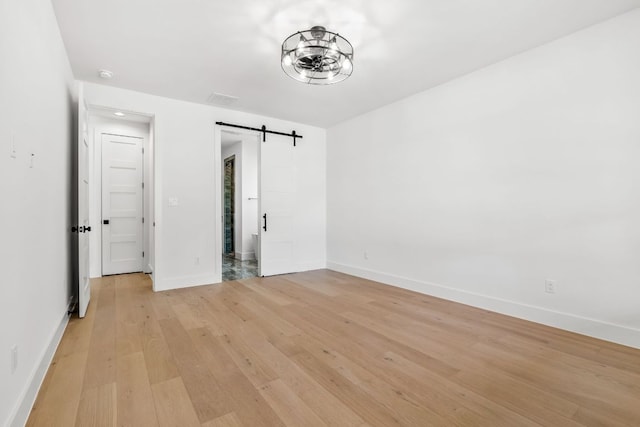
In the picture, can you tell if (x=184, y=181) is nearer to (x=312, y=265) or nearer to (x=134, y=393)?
(x=312, y=265)

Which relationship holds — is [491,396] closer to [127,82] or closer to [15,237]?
[15,237]

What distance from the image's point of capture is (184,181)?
4406mm

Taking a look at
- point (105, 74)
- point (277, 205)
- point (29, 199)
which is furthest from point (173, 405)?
point (277, 205)

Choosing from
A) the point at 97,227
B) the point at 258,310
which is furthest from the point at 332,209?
the point at 97,227

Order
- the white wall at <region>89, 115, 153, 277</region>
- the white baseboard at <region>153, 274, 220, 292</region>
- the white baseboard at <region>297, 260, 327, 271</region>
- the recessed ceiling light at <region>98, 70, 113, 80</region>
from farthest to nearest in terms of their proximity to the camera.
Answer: the white baseboard at <region>297, 260, 327, 271</region>, the white wall at <region>89, 115, 153, 277</region>, the white baseboard at <region>153, 274, 220, 292</region>, the recessed ceiling light at <region>98, 70, 113, 80</region>

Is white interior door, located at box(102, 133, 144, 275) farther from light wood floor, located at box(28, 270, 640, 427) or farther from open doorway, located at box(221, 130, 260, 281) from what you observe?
light wood floor, located at box(28, 270, 640, 427)

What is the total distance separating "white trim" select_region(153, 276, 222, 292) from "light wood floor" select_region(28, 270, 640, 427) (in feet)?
2.35

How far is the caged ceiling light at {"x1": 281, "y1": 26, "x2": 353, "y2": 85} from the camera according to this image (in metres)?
2.57

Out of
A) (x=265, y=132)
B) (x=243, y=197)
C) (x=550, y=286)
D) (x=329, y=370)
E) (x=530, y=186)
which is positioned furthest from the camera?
(x=243, y=197)

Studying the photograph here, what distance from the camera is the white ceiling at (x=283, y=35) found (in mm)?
2389

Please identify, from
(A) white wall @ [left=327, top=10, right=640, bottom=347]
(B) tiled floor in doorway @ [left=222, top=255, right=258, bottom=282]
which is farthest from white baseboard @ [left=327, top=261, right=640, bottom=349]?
(B) tiled floor in doorway @ [left=222, top=255, right=258, bottom=282]

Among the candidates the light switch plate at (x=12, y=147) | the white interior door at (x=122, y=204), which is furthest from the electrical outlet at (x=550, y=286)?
the white interior door at (x=122, y=204)

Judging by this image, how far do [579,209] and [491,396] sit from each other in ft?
6.61

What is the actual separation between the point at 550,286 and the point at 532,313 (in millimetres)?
333
